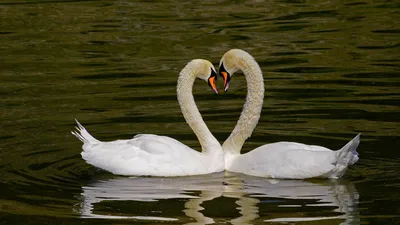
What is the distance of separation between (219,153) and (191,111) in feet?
1.55

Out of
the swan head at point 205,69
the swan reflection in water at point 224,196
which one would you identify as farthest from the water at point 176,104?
the swan head at point 205,69

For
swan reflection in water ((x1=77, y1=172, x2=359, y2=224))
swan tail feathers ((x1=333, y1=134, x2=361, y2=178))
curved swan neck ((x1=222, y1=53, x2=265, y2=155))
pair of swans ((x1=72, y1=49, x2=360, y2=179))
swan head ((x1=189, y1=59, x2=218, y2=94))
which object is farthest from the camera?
curved swan neck ((x1=222, y1=53, x2=265, y2=155))

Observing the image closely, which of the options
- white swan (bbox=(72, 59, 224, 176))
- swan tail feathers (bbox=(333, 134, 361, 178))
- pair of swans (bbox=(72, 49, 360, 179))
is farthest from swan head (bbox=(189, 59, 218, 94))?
swan tail feathers (bbox=(333, 134, 361, 178))

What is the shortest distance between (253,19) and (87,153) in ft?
33.3

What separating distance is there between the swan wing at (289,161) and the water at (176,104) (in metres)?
0.10

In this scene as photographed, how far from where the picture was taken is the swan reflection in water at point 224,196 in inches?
319

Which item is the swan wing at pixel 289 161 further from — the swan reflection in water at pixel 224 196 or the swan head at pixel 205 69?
the swan head at pixel 205 69

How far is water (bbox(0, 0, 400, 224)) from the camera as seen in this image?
332 inches

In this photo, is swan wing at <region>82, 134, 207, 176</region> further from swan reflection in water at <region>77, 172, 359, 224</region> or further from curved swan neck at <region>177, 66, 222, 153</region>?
curved swan neck at <region>177, 66, 222, 153</region>

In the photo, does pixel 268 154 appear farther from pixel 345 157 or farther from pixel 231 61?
pixel 231 61

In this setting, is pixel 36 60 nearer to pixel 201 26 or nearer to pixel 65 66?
pixel 65 66

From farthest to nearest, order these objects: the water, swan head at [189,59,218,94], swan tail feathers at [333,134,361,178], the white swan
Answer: swan head at [189,59,218,94] < the white swan < swan tail feathers at [333,134,361,178] < the water

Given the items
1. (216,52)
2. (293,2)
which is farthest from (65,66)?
(293,2)

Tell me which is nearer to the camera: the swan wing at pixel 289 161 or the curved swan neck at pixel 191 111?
the swan wing at pixel 289 161
